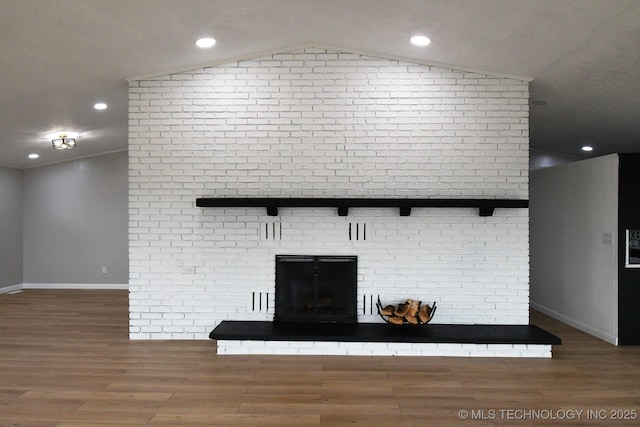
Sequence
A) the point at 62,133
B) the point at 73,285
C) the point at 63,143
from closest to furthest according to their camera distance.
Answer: the point at 63,143 → the point at 62,133 → the point at 73,285

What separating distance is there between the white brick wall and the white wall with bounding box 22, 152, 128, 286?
4.56 metres

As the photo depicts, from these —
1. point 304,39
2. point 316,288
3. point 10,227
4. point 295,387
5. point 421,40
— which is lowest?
point 295,387

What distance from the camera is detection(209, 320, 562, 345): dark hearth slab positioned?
16.9 ft

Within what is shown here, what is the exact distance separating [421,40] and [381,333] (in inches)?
117

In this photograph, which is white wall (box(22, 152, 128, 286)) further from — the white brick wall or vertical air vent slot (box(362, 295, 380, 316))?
vertical air vent slot (box(362, 295, 380, 316))

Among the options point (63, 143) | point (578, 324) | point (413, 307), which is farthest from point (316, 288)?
point (63, 143)

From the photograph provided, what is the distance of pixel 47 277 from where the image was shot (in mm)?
10039

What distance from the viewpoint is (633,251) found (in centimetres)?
564

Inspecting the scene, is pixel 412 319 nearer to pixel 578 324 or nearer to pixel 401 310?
pixel 401 310

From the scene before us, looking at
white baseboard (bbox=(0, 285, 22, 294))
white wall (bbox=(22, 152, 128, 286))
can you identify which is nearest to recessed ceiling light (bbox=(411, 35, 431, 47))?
white wall (bbox=(22, 152, 128, 286))

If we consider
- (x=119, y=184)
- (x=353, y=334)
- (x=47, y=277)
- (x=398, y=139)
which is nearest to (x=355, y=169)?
(x=398, y=139)

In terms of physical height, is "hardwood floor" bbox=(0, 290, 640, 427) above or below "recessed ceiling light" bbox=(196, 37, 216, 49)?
below

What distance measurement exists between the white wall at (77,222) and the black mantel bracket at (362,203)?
5205mm

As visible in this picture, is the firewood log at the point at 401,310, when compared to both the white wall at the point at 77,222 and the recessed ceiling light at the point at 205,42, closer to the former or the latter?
the recessed ceiling light at the point at 205,42
